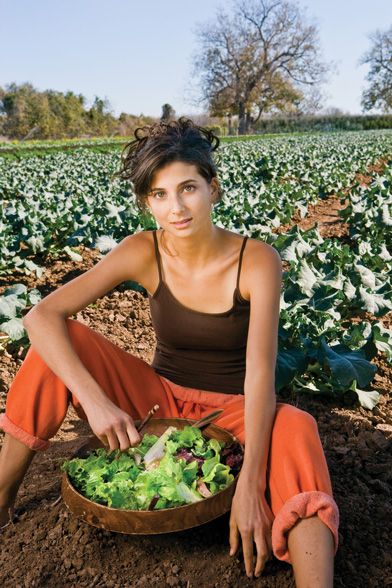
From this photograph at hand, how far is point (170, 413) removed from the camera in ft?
7.50

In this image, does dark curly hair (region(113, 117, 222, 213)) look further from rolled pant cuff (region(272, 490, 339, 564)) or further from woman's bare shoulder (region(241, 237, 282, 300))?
rolled pant cuff (region(272, 490, 339, 564))

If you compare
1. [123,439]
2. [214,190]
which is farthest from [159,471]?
[214,190]

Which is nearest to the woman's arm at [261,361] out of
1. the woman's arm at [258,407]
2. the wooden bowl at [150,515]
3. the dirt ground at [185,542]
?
the woman's arm at [258,407]

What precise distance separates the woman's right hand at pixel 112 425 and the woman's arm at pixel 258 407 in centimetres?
37

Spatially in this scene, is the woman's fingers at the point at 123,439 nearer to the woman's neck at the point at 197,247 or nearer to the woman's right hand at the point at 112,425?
the woman's right hand at the point at 112,425

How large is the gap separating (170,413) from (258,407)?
1.67 ft

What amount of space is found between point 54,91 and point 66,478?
62.6m

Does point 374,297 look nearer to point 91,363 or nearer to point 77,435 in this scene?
point 77,435

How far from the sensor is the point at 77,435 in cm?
305

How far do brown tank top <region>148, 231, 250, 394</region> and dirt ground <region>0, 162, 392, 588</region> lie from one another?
19.1 inches

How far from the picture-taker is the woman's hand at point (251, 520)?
1.72m

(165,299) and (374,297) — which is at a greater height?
(165,299)

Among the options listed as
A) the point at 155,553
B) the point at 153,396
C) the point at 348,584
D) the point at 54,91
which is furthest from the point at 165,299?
the point at 54,91

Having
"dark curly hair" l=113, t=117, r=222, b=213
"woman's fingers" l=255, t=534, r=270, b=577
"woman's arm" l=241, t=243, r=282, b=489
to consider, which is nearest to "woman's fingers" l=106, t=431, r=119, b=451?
"woman's arm" l=241, t=243, r=282, b=489
